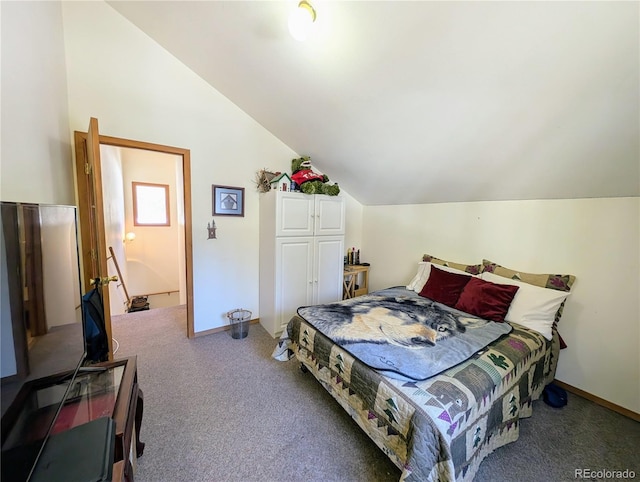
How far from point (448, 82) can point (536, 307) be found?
1.79 metres

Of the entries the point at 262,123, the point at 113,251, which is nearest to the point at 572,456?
the point at 262,123

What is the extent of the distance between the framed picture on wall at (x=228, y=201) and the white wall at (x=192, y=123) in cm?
6

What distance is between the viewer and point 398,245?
3457 mm

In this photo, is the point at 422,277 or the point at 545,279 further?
the point at 422,277

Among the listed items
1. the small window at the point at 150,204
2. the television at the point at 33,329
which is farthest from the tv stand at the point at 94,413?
the small window at the point at 150,204

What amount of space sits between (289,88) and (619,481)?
338cm

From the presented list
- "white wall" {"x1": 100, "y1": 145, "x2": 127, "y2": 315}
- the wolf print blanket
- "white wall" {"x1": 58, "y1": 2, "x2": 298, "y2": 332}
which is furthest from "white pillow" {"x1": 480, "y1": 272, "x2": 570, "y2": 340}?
"white wall" {"x1": 100, "y1": 145, "x2": 127, "y2": 315}

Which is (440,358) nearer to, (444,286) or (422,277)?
(444,286)

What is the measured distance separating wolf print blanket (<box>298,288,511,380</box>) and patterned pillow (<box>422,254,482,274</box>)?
1.81ft

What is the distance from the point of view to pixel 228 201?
293 cm

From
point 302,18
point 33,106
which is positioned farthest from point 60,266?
point 302,18

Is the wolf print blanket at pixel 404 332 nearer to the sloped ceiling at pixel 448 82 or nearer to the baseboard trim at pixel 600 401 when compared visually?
the baseboard trim at pixel 600 401

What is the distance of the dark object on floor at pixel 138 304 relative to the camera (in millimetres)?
4211

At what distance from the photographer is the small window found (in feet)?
15.1
